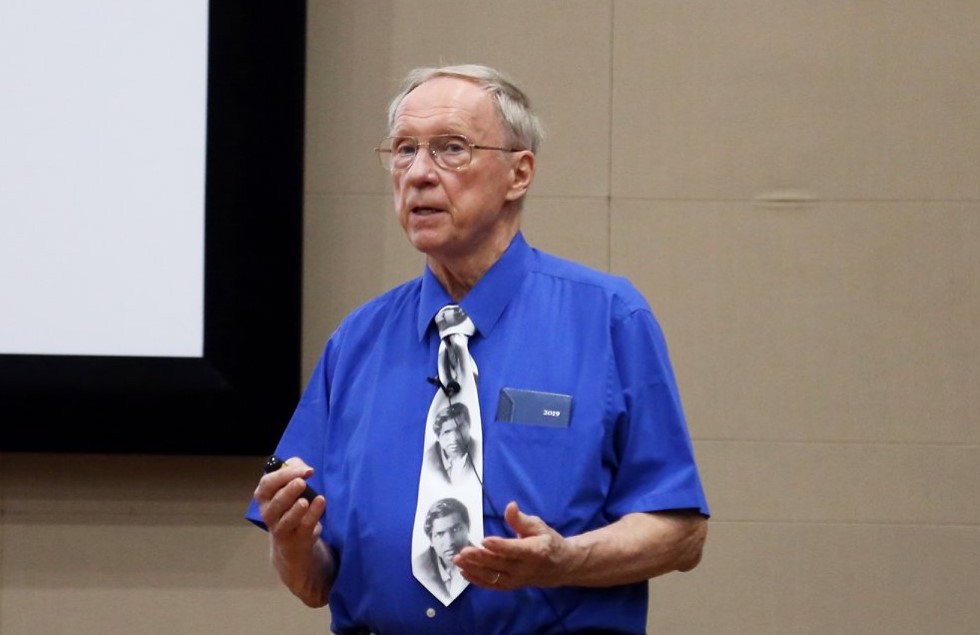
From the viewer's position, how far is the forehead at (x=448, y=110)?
1827 millimetres

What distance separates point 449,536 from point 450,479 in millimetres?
77

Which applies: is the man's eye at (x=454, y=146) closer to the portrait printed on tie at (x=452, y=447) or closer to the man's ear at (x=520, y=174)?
the man's ear at (x=520, y=174)

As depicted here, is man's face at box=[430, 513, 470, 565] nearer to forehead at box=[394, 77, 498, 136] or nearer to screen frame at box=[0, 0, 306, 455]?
forehead at box=[394, 77, 498, 136]

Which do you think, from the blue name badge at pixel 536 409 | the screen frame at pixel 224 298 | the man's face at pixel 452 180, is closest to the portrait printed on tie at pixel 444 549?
the blue name badge at pixel 536 409

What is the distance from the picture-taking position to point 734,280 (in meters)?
3.11

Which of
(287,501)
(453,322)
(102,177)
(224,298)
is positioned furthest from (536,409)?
(102,177)

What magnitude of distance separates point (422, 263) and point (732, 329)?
30.1 inches

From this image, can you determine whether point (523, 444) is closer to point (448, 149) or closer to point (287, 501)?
point (287, 501)

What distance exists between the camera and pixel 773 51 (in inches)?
123

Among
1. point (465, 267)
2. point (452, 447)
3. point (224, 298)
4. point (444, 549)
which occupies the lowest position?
point (444, 549)

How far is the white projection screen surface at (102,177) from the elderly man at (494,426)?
46.9 inches

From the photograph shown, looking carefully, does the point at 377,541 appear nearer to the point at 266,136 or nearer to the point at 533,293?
the point at 533,293

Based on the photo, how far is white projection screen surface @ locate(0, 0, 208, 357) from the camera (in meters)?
3.00

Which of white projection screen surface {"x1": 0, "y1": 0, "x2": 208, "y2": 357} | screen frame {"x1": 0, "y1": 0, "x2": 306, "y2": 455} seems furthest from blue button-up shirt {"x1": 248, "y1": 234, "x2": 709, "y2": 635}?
white projection screen surface {"x1": 0, "y1": 0, "x2": 208, "y2": 357}
